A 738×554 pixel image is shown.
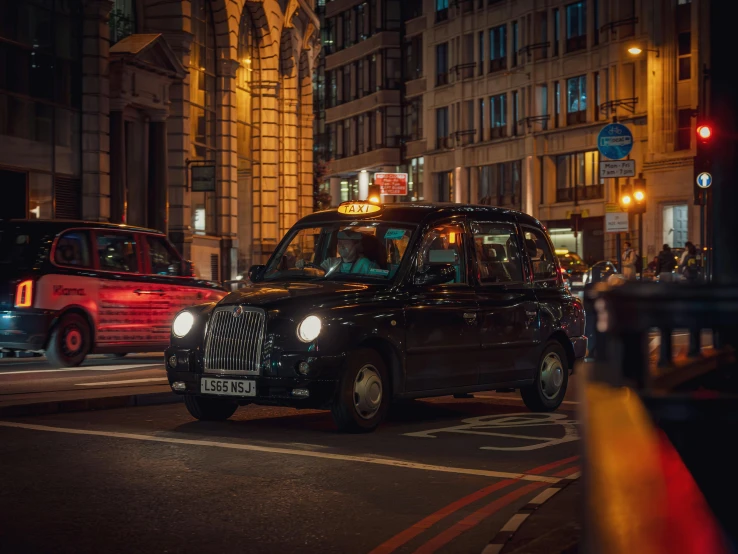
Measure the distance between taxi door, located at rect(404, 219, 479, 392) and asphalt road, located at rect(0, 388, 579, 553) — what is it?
438mm

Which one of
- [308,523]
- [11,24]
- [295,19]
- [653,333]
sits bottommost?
[308,523]

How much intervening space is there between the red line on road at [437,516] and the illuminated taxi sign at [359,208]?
12.4ft

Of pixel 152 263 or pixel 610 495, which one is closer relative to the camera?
pixel 610 495

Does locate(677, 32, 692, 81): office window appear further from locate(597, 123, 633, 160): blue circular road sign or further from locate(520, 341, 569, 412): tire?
locate(520, 341, 569, 412): tire

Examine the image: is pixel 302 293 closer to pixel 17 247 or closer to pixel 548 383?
pixel 548 383

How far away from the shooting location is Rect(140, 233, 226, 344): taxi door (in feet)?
61.2

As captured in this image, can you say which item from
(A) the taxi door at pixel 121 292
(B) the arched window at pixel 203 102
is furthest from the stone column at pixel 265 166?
(A) the taxi door at pixel 121 292

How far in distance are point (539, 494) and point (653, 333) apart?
15.2 feet

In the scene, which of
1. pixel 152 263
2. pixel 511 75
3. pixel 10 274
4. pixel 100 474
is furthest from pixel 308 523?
pixel 511 75

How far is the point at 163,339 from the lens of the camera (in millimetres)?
18844

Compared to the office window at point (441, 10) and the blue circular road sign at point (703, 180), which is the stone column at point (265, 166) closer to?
the blue circular road sign at point (703, 180)

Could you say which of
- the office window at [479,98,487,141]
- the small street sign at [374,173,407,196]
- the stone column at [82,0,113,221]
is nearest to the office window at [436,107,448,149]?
the office window at [479,98,487,141]

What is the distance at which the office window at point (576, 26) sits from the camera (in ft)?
217

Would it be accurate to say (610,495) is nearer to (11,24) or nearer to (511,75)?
(11,24)
